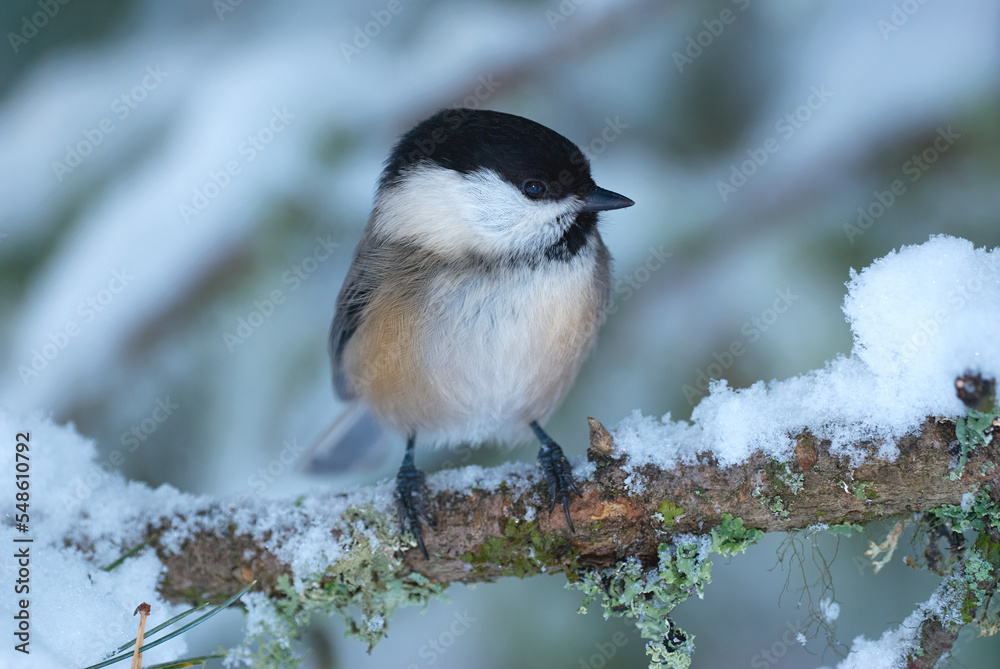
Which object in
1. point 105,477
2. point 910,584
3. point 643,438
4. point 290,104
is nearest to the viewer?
point 643,438

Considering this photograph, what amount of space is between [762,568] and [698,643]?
278 mm

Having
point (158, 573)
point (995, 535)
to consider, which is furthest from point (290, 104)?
point (995, 535)

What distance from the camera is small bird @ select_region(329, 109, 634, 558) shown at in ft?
4.35

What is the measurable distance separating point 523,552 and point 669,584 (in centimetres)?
27

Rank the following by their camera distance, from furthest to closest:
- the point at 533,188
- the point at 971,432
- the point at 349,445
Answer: the point at 349,445, the point at 533,188, the point at 971,432

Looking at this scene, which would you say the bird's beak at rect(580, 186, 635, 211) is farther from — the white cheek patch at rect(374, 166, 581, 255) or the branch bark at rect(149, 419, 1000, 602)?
the branch bark at rect(149, 419, 1000, 602)

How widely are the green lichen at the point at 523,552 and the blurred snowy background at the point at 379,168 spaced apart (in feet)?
2.24

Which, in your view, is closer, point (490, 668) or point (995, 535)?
point (995, 535)

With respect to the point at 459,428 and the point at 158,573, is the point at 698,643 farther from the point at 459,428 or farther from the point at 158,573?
the point at 158,573

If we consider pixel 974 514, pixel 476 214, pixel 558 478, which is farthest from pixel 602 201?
pixel 974 514

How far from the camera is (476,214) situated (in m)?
1.36

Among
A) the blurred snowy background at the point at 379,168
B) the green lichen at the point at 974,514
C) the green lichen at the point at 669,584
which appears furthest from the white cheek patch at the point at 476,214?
the green lichen at the point at 974,514

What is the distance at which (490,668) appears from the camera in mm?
1772

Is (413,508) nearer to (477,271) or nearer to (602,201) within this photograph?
(477,271)
